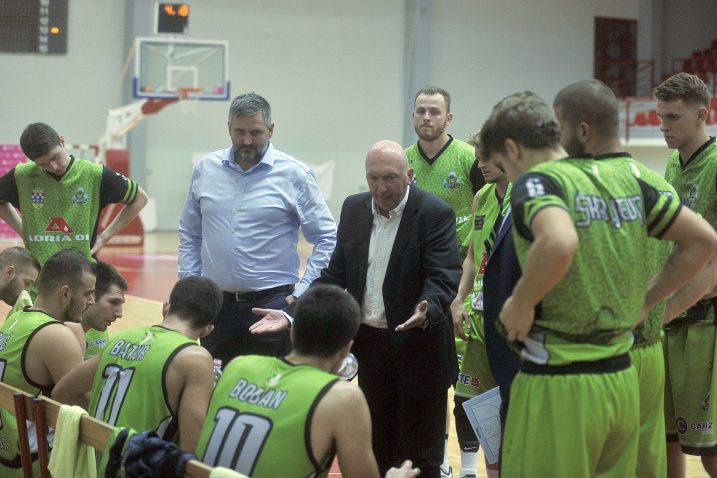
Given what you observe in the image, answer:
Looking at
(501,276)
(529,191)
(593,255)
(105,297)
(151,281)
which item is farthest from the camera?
(151,281)

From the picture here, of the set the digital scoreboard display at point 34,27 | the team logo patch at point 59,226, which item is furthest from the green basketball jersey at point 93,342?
the digital scoreboard display at point 34,27

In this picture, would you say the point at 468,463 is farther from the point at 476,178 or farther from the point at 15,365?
the point at 15,365

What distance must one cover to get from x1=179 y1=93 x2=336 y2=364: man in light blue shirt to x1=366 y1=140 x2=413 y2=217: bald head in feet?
2.88

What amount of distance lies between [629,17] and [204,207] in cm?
2407

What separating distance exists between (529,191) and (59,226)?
424 cm

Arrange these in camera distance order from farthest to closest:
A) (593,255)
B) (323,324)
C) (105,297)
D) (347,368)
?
1. (105,297)
2. (347,368)
3. (323,324)
4. (593,255)

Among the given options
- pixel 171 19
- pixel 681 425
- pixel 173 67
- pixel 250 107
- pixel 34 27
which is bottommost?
pixel 681 425

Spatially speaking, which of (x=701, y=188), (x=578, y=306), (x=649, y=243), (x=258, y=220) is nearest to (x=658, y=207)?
(x=649, y=243)

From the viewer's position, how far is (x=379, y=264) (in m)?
4.59

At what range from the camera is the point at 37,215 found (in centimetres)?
637

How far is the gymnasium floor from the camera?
248 inches

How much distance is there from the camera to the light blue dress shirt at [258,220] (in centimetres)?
526

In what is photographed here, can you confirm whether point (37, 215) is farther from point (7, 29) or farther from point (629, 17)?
point (629, 17)

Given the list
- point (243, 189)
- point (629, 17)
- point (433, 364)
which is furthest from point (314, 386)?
point (629, 17)
